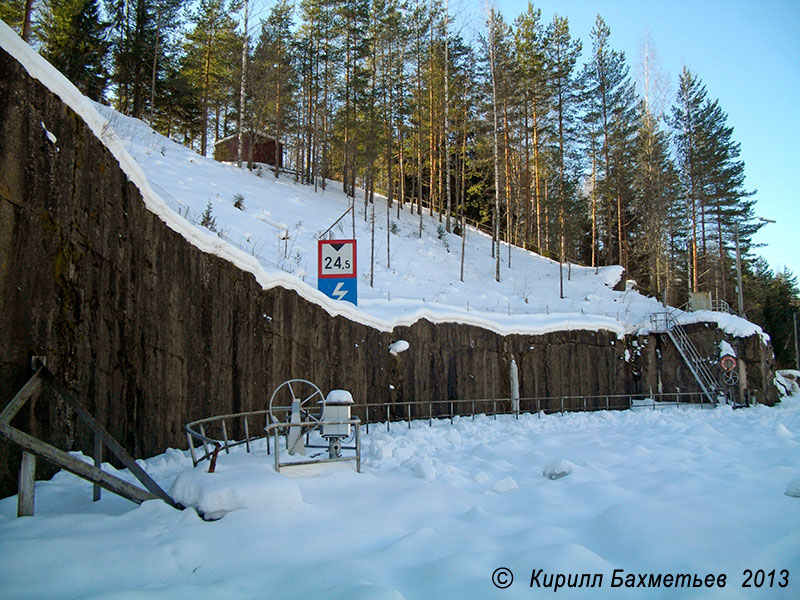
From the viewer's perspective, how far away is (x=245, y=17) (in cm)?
4009

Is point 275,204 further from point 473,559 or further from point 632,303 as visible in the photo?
point 473,559

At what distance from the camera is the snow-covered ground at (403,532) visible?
3744 millimetres

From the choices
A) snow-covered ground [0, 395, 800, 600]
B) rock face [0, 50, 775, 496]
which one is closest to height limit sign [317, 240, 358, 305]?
rock face [0, 50, 775, 496]

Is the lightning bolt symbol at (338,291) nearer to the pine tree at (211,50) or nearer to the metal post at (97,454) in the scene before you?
the metal post at (97,454)

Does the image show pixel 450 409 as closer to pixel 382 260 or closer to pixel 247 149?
pixel 382 260

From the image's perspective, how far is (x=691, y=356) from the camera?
1020 inches

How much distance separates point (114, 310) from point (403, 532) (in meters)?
4.54

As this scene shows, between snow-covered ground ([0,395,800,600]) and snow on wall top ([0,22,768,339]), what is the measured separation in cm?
484

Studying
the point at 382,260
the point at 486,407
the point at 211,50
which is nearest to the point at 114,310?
the point at 486,407

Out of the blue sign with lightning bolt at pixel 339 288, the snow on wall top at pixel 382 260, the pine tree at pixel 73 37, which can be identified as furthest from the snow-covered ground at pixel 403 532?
the pine tree at pixel 73 37

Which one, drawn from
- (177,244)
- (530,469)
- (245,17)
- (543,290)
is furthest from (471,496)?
(245,17)

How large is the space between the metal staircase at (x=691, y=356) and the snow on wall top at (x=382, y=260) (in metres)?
0.60

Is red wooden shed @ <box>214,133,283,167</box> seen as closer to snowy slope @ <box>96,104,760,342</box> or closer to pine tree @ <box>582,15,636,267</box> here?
snowy slope @ <box>96,104,760,342</box>

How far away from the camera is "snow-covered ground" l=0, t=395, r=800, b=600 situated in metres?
3.74
